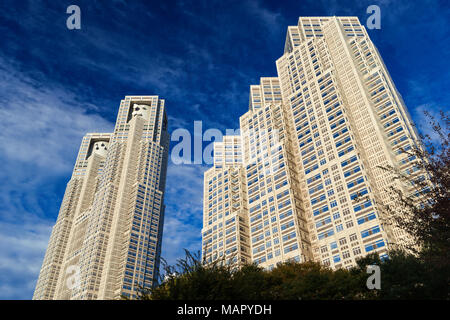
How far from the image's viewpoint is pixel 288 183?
99.1 meters

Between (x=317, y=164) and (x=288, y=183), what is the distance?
953 centimetres

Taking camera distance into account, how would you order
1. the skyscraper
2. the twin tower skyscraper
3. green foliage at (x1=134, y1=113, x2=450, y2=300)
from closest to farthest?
1. green foliage at (x1=134, y1=113, x2=450, y2=300)
2. the skyscraper
3. the twin tower skyscraper

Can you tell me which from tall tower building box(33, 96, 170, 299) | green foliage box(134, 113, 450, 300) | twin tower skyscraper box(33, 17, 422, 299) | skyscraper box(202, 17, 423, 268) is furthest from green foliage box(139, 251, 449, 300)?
tall tower building box(33, 96, 170, 299)

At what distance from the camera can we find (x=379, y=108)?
10038cm

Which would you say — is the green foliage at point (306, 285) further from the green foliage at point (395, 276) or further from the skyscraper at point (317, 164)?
the skyscraper at point (317, 164)

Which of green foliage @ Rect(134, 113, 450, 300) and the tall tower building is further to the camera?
the tall tower building

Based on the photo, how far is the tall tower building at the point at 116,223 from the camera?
135 meters

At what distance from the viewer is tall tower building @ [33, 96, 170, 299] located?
134625mm

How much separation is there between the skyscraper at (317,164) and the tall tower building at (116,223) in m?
40.1

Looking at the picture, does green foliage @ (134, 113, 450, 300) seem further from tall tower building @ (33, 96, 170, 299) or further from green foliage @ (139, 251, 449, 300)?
tall tower building @ (33, 96, 170, 299)

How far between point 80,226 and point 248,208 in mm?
97883

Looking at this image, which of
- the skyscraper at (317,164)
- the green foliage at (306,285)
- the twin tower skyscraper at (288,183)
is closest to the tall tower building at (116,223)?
the twin tower skyscraper at (288,183)

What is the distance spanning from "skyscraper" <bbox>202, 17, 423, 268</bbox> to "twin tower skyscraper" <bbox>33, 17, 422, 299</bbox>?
332 millimetres

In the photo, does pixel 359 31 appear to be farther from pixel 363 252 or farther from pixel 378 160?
pixel 363 252
